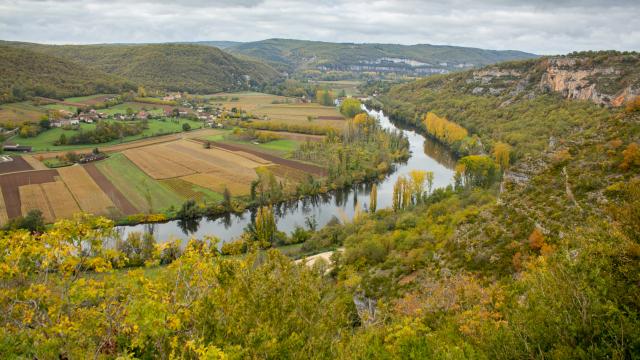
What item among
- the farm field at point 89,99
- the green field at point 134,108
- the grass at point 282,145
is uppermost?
the farm field at point 89,99

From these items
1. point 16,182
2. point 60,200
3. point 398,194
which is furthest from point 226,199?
point 16,182

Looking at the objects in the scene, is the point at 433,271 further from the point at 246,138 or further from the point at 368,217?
the point at 246,138

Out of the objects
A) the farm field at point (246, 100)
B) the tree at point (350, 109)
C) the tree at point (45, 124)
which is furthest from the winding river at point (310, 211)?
the farm field at point (246, 100)

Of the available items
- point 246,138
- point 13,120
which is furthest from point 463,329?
point 13,120

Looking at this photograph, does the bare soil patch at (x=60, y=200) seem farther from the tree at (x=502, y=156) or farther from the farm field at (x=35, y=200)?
the tree at (x=502, y=156)

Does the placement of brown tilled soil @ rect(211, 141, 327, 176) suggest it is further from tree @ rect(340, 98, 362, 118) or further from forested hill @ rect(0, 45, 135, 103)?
forested hill @ rect(0, 45, 135, 103)

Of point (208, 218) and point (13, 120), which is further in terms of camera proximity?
point (13, 120)
